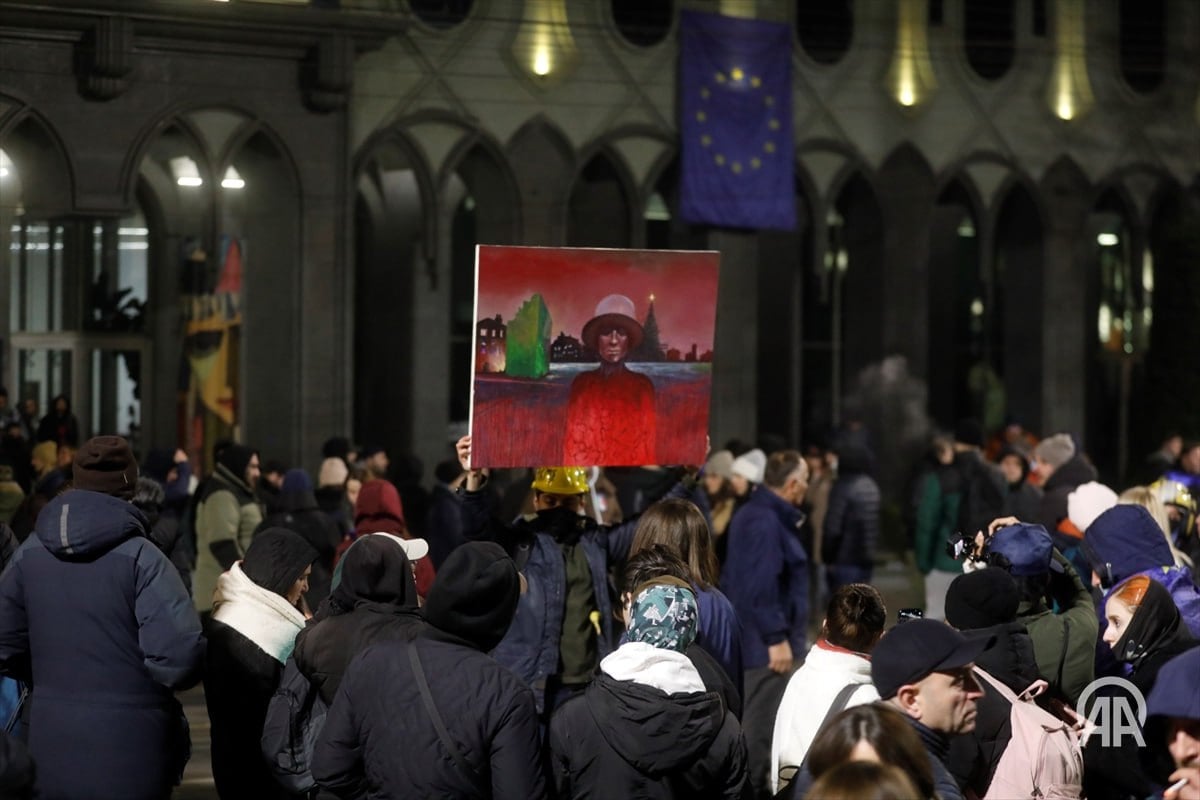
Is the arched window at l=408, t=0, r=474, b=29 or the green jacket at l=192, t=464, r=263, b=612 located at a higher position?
the arched window at l=408, t=0, r=474, b=29

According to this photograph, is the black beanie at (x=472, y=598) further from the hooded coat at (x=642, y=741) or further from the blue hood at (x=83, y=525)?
the blue hood at (x=83, y=525)

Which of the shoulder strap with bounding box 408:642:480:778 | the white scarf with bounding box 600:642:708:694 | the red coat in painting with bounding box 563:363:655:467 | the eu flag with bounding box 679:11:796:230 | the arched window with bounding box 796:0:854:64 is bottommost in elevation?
the shoulder strap with bounding box 408:642:480:778

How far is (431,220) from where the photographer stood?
68.9ft

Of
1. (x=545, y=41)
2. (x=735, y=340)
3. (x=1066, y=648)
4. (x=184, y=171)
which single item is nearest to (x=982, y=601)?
(x=1066, y=648)

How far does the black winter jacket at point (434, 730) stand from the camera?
530cm

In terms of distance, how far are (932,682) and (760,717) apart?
5472 mm

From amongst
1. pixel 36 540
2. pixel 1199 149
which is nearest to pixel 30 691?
pixel 36 540

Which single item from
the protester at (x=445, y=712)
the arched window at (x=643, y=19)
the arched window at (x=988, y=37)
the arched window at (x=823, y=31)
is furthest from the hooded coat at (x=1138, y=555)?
the arched window at (x=988, y=37)

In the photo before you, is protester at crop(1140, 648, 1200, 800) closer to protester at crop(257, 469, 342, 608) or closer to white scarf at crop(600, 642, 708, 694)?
white scarf at crop(600, 642, 708, 694)

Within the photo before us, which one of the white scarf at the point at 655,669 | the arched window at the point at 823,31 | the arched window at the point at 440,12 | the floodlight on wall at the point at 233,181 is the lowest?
the white scarf at the point at 655,669

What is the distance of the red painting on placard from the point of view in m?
7.56

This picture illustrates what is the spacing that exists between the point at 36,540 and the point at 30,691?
0.59 metres

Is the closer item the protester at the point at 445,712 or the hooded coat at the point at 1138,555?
the protester at the point at 445,712

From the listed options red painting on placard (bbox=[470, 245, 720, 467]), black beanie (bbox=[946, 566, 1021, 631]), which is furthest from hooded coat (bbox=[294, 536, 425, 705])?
black beanie (bbox=[946, 566, 1021, 631])
